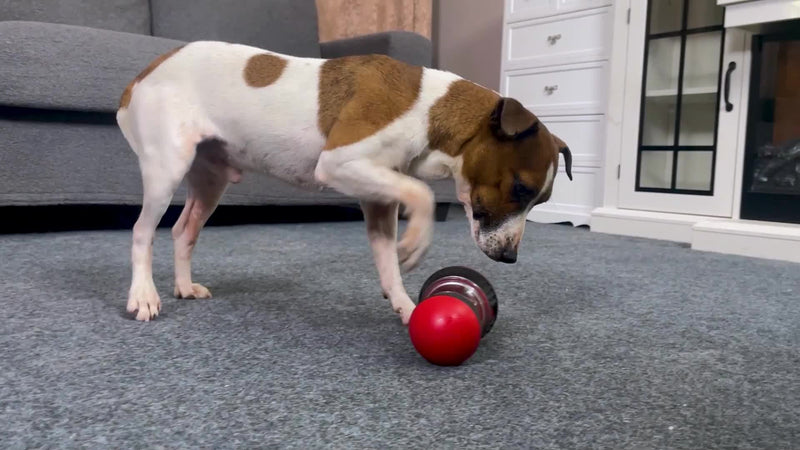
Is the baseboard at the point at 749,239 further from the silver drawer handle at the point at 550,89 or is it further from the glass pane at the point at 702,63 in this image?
the silver drawer handle at the point at 550,89

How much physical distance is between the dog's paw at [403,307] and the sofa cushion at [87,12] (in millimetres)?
2552

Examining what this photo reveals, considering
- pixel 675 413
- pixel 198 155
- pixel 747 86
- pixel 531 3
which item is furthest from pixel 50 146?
pixel 747 86

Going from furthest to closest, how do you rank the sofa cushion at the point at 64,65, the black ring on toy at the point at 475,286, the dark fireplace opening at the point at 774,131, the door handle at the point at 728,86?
the door handle at the point at 728,86 → the dark fireplace opening at the point at 774,131 → the sofa cushion at the point at 64,65 → the black ring on toy at the point at 475,286

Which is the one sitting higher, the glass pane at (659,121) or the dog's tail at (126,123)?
the glass pane at (659,121)

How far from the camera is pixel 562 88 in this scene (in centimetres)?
347

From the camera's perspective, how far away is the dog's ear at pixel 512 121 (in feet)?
3.98

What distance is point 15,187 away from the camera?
2.30 m

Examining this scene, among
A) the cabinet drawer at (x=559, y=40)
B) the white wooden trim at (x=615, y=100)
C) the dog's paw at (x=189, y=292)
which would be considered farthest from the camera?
the cabinet drawer at (x=559, y=40)

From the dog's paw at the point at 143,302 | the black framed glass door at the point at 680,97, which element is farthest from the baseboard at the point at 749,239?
the dog's paw at the point at 143,302

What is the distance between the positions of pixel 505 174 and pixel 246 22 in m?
2.70

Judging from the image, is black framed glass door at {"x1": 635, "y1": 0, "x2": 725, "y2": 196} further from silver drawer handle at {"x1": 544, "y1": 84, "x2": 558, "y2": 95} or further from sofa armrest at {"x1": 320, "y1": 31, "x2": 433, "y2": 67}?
sofa armrest at {"x1": 320, "y1": 31, "x2": 433, "y2": 67}

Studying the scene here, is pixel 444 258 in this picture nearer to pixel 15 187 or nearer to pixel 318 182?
pixel 318 182

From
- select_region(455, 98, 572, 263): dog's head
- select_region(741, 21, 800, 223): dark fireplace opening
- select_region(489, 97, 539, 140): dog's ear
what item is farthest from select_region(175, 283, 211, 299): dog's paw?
select_region(741, 21, 800, 223): dark fireplace opening

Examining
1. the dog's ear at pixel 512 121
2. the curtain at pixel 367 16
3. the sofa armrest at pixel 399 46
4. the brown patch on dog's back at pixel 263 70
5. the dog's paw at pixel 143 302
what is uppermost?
the curtain at pixel 367 16
